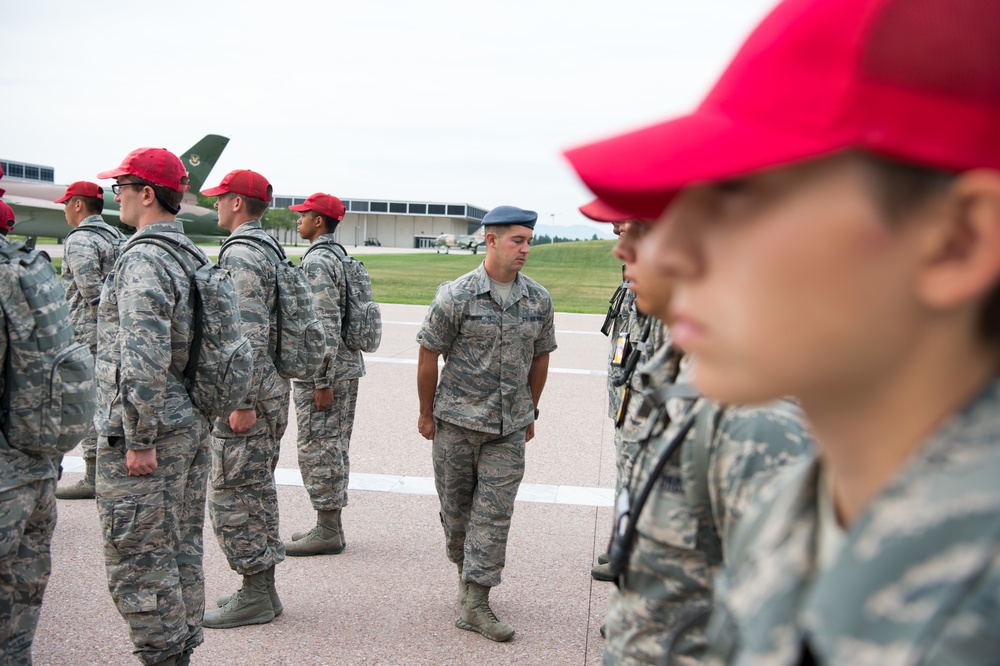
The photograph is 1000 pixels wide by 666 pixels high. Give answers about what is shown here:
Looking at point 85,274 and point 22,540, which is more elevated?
point 85,274

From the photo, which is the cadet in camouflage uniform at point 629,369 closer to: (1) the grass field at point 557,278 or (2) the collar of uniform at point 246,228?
(2) the collar of uniform at point 246,228

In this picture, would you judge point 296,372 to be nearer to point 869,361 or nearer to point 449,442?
point 449,442

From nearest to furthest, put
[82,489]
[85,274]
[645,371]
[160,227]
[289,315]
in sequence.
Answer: [645,371], [160,227], [289,315], [82,489], [85,274]

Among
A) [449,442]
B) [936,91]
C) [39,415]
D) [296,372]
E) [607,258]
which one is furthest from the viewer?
[607,258]

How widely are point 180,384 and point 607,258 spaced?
40.5 metres

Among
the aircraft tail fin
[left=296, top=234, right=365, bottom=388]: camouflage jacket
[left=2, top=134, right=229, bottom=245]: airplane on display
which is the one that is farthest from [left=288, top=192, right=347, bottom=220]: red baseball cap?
the aircraft tail fin

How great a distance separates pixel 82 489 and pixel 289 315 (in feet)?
8.02

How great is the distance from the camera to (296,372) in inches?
204

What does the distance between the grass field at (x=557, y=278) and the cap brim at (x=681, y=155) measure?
1837 centimetres

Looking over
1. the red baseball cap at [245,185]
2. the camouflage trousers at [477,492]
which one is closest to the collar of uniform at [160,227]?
the red baseball cap at [245,185]

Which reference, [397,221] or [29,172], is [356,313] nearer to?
[29,172]

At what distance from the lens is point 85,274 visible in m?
7.04

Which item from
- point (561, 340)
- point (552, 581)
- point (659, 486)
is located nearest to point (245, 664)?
point (552, 581)

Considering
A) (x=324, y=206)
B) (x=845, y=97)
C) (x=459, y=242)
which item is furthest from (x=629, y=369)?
(x=459, y=242)
